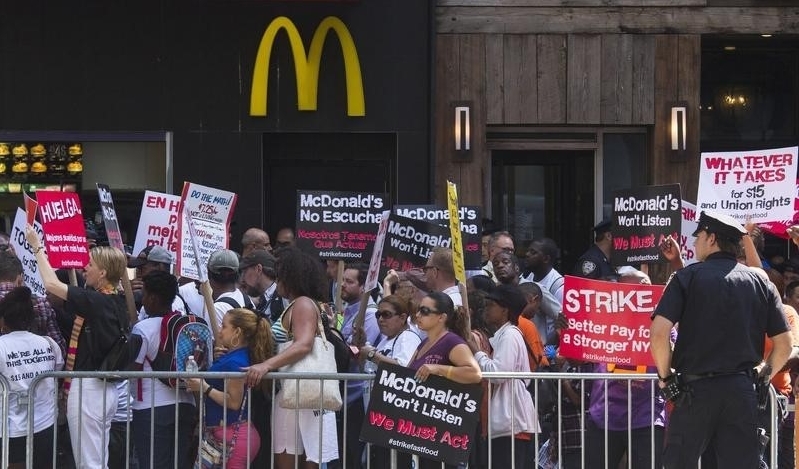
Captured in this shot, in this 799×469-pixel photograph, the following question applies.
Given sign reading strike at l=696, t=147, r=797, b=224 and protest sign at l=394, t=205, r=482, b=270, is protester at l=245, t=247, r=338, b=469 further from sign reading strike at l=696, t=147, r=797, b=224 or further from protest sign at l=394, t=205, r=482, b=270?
sign reading strike at l=696, t=147, r=797, b=224

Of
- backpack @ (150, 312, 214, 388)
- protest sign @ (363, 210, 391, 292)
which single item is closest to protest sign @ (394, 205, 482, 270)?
protest sign @ (363, 210, 391, 292)

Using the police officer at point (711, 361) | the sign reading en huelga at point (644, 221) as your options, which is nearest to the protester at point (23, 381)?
the police officer at point (711, 361)

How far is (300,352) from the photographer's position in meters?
9.56

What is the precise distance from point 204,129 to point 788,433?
7727mm

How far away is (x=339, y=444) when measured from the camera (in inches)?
416

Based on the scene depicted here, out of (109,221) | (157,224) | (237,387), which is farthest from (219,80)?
(237,387)

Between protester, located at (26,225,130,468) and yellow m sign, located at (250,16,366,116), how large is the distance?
5981mm

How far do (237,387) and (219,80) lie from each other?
7.11 meters

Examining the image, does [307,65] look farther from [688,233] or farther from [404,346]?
[404,346]

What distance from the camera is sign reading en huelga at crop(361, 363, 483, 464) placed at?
365 inches

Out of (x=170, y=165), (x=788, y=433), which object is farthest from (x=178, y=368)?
(x=170, y=165)

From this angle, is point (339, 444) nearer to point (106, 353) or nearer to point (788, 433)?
point (106, 353)

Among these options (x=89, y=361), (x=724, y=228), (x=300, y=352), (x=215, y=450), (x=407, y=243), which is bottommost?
(x=215, y=450)

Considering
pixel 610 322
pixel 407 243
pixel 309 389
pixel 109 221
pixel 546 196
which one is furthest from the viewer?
pixel 546 196
